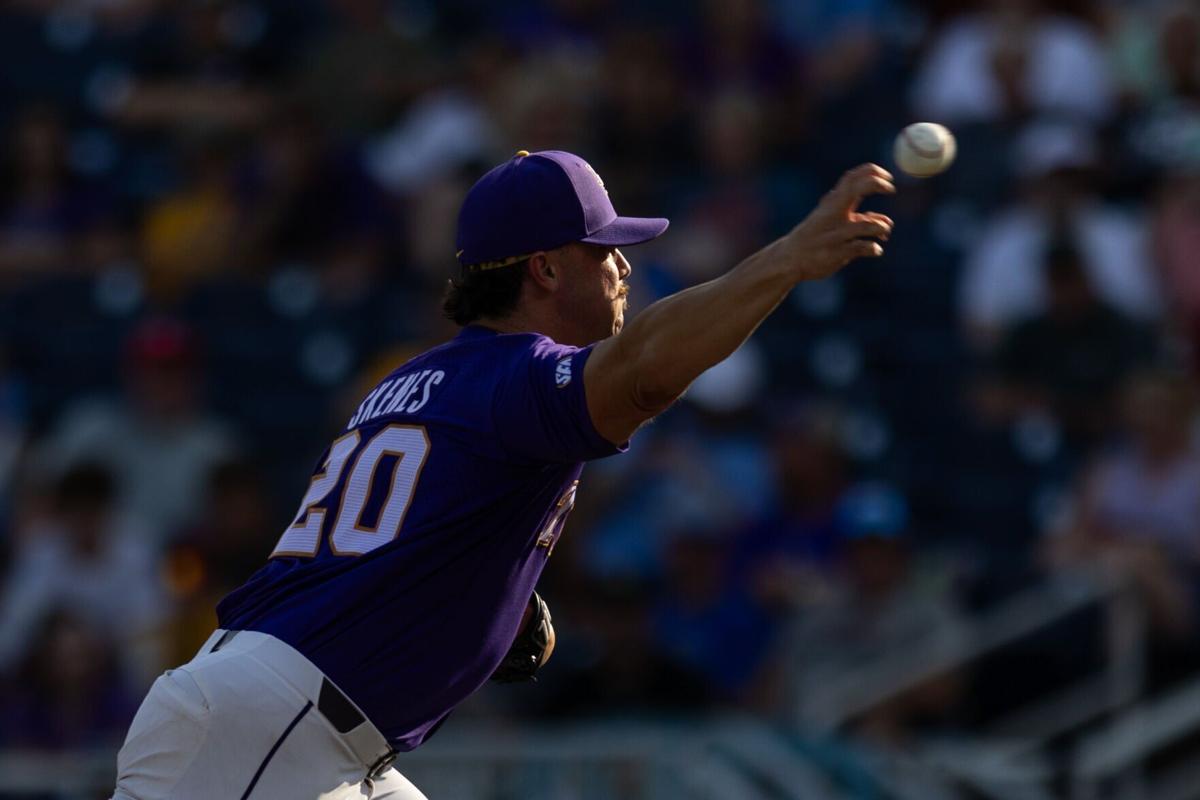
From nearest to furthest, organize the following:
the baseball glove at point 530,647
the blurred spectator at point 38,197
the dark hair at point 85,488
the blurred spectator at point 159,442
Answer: the baseball glove at point 530,647, the dark hair at point 85,488, the blurred spectator at point 159,442, the blurred spectator at point 38,197

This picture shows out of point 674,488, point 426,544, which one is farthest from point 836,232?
point 674,488

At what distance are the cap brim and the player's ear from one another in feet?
0.33

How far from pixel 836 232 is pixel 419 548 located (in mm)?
1106

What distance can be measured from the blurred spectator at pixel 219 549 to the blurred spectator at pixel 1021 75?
3.90 meters

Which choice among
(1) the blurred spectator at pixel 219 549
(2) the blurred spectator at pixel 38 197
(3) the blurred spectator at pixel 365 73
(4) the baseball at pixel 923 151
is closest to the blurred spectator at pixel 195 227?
(2) the blurred spectator at pixel 38 197

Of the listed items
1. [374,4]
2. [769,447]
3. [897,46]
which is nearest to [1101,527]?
[769,447]

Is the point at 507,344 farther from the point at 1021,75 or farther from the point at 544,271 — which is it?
the point at 1021,75

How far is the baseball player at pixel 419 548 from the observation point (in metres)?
4.39

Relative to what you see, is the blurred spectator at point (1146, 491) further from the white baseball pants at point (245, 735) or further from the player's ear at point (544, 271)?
the white baseball pants at point (245, 735)

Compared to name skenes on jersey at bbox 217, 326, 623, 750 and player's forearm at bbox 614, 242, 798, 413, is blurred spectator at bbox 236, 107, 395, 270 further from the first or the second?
player's forearm at bbox 614, 242, 798, 413

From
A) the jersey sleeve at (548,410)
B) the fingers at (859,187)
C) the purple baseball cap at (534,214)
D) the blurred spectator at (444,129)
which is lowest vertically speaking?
the blurred spectator at (444,129)

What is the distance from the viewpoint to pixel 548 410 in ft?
13.7

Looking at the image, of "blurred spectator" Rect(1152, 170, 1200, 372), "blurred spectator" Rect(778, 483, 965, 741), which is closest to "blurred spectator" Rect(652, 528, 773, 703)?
"blurred spectator" Rect(778, 483, 965, 741)

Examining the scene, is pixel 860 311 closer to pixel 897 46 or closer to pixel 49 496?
pixel 897 46
